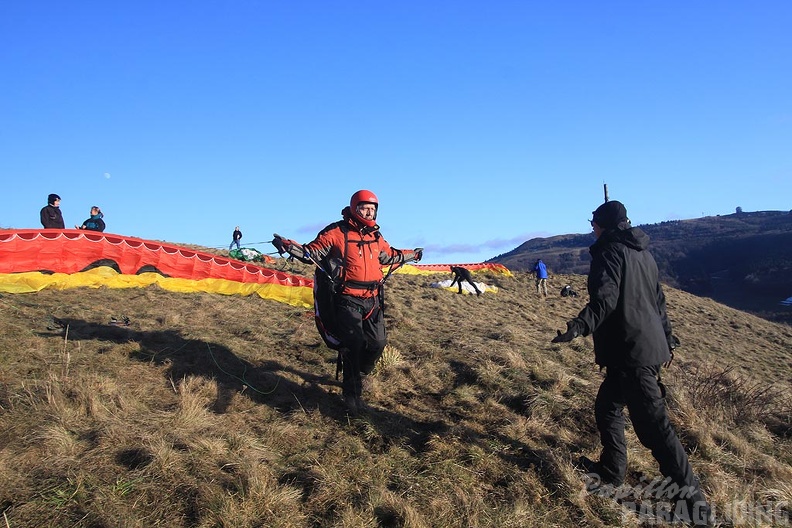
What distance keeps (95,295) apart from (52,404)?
6.72m

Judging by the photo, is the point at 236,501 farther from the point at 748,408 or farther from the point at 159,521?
the point at 748,408

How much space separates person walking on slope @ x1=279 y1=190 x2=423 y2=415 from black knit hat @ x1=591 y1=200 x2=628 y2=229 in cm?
219

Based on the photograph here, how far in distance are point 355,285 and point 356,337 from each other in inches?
19.8

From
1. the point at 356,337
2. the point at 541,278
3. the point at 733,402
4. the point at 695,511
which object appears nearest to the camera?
the point at 695,511

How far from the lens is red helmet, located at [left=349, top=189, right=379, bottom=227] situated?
5277mm

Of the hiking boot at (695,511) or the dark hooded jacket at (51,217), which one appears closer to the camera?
the hiking boot at (695,511)

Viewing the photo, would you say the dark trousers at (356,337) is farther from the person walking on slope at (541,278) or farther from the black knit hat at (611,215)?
the person walking on slope at (541,278)

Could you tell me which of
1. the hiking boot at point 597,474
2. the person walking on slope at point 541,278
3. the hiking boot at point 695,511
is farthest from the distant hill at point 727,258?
the hiking boot at point 695,511

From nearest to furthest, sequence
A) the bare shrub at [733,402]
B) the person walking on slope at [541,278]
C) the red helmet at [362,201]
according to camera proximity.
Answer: the red helmet at [362,201]
the bare shrub at [733,402]
the person walking on slope at [541,278]

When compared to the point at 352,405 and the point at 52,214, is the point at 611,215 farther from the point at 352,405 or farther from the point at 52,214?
the point at 52,214

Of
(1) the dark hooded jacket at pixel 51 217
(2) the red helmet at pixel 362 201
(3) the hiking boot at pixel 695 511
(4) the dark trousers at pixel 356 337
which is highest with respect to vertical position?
(1) the dark hooded jacket at pixel 51 217

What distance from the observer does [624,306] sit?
12.2 ft

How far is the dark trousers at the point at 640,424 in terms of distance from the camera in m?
3.57

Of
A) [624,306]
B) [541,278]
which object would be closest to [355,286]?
[624,306]
